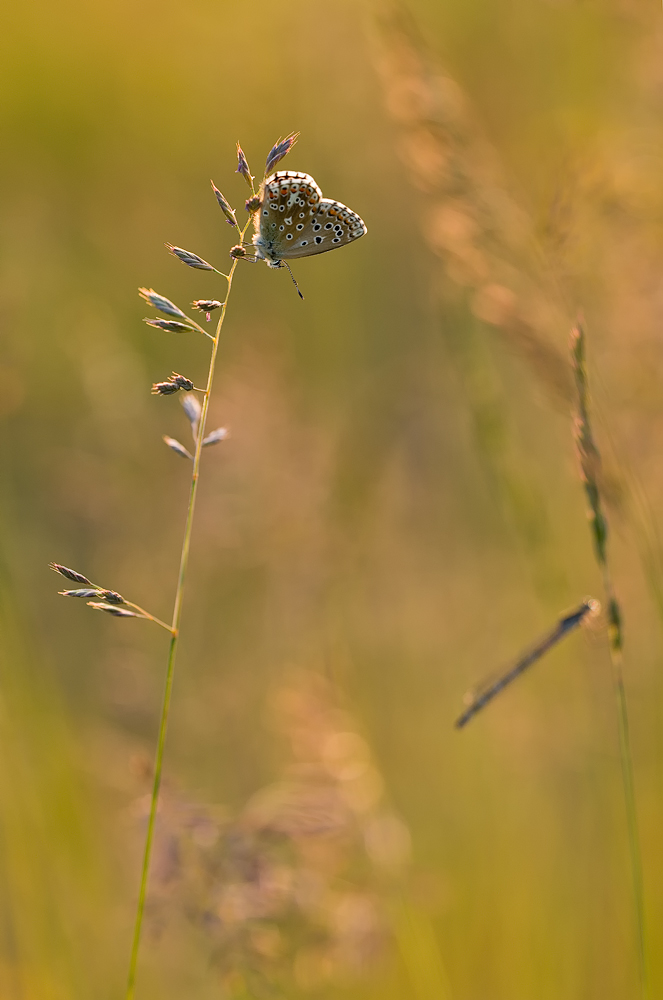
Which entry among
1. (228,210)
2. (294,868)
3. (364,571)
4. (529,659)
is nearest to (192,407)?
(228,210)

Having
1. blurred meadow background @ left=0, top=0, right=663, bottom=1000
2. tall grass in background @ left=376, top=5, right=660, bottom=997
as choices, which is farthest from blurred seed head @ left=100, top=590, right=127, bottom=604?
tall grass in background @ left=376, top=5, right=660, bottom=997

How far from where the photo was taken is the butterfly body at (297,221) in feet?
3.87

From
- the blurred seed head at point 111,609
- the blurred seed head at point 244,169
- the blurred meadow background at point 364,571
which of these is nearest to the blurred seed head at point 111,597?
the blurred seed head at point 111,609

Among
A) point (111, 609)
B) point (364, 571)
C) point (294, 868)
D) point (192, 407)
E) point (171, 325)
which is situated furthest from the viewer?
point (364, 571)

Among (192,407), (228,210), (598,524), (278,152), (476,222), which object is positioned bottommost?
(598,524)

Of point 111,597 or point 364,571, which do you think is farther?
point 364,571

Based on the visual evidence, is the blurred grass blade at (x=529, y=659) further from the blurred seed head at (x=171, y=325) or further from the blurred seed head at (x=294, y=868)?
the blurred seed head at (x=294, y=868)

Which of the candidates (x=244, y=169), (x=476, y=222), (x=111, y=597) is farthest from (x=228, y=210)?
(x=476, y=222)

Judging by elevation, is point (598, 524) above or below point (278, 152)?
below

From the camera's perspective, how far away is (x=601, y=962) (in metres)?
2.26

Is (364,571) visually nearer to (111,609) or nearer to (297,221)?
(297,221)

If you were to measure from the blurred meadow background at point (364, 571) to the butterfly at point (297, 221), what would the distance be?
0.35 meters

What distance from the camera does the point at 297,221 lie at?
1.26 m

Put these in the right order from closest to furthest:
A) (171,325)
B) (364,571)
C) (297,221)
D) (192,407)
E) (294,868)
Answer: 1. (171,325)
2. (192,407)
3. (297,221)
4. (294,868)
5. (364,571)
